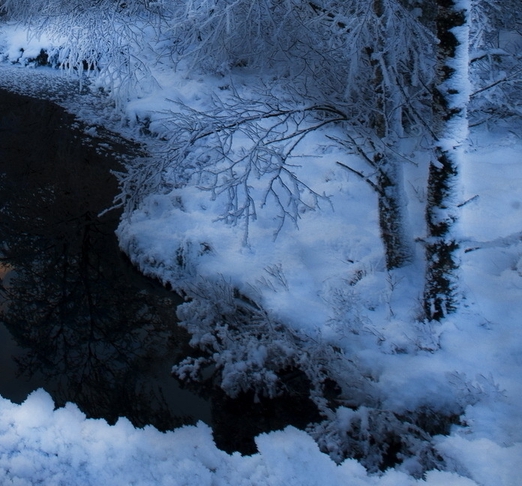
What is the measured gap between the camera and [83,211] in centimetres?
934

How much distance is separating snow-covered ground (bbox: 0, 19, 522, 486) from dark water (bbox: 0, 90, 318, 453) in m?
0.64

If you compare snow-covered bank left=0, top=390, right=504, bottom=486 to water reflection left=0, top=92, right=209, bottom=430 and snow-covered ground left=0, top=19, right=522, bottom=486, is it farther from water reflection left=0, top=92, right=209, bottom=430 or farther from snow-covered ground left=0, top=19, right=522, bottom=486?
water reflection left=0, top=92, right=209, bottom=430

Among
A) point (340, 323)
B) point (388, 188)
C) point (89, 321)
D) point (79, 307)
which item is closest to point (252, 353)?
point (340, 323)

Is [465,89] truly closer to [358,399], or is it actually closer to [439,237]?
[439,237]

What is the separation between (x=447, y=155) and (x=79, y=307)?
16.6 feet

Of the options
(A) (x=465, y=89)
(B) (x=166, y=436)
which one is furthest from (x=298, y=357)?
(A) (x=465, y=89)

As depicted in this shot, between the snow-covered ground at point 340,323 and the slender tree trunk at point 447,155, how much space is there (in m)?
0.18

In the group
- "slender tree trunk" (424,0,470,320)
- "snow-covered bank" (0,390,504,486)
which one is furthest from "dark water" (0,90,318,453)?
"snow-covered bank" (0,390,504,486)

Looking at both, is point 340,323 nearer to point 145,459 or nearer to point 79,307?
point 145,459

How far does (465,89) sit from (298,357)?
3.11 m

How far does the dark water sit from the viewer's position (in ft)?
18.1

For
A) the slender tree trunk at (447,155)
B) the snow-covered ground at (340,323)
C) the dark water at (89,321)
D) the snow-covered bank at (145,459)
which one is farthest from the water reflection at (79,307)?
the slender tree trunk at (447,155)

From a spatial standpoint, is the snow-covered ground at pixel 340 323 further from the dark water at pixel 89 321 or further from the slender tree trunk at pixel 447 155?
the dark water at pixel 89 321

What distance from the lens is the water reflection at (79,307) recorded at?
5828mm
